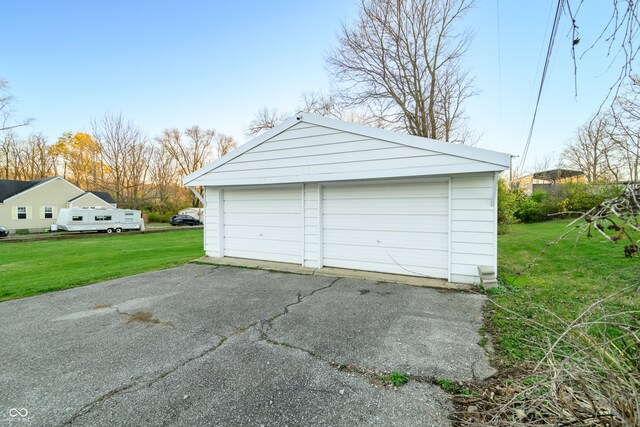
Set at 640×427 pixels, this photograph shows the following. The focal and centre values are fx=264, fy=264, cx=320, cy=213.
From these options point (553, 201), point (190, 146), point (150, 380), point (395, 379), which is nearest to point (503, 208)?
point (553, 201)

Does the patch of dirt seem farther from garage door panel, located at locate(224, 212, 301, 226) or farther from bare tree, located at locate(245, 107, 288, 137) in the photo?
bare tree, located at locate(245, 107, 288, 137)

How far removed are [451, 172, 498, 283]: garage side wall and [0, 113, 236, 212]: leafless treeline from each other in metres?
34.7

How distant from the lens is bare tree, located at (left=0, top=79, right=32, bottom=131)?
18.6 m

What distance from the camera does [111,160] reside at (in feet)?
96.3

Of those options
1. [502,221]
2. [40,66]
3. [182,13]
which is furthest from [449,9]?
[40,66]

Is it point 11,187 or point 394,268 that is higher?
point 11,187

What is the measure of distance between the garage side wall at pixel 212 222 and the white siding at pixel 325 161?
450 mm

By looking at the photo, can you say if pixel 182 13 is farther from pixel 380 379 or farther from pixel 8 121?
pixel 8 121

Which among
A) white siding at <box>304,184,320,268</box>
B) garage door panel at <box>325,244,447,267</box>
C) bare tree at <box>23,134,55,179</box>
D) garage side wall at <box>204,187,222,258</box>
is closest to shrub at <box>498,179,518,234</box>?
garage door panel at <box>325,244,447,267</box>

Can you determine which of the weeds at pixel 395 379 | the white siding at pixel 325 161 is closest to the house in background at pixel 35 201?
the white siding at pixel 325 161

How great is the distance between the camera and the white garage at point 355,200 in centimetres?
479

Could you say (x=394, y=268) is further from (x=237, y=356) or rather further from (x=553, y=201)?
(x=553, y=201)

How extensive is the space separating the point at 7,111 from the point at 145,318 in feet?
89.2

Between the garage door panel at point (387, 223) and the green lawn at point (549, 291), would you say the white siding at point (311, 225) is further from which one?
the green lawn at point (549, 291)
